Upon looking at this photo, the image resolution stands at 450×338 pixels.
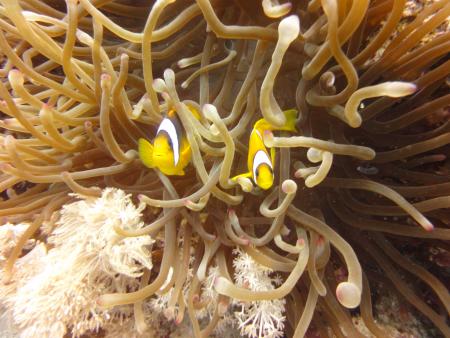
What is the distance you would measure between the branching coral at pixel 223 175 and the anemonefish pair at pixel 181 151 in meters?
0.03

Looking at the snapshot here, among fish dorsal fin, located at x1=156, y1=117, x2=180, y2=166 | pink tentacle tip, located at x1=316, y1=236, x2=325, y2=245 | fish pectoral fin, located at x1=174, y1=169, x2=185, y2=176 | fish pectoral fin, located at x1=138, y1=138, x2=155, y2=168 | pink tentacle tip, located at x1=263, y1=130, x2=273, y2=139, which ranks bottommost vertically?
pink tentacle tip, located at x1=316, y1=236, x2=325, y2=245

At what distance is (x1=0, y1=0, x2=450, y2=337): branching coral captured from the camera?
3.35ft

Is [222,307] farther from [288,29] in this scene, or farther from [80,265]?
[288,29]

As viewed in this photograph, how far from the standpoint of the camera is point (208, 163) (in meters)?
1.21

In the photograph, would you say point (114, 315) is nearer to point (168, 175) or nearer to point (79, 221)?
point (79, 221)

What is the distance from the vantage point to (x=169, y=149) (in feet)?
3.49

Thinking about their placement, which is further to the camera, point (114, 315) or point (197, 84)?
point (197, 84)

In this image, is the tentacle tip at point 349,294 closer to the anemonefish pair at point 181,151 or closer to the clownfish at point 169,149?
the anemonefish pair at point 181,151

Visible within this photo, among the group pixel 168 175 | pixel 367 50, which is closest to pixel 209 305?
pixel 168 175

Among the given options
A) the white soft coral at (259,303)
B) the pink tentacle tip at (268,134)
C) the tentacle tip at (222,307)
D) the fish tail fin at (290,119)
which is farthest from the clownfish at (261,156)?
the tentacle tip at (222,307)

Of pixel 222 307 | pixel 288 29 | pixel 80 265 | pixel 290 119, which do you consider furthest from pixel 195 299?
pixel 288 29

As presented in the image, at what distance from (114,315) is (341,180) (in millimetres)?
820

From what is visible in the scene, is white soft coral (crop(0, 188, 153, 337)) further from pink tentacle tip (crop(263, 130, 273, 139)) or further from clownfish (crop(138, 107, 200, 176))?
pink tentacle tip (crop(263, 130, 273, 139))

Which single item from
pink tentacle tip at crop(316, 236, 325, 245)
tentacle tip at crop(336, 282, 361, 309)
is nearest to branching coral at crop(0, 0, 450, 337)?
pink tentacle tip at crop(316, 236, 325, 245)
